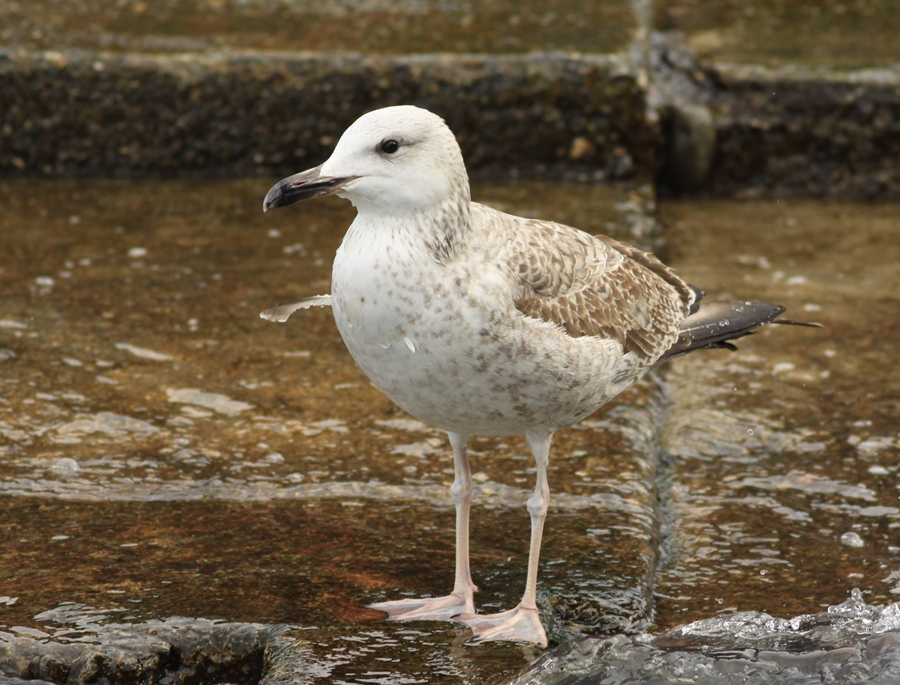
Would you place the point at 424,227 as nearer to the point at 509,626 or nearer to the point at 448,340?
the point at 448,340

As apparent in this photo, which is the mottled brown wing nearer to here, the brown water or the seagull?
the seagull

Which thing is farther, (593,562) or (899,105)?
(899,105)

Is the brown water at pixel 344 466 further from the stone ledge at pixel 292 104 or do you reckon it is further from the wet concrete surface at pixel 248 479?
the stone ledge at pixel 292 104

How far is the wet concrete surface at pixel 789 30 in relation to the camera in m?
6.24

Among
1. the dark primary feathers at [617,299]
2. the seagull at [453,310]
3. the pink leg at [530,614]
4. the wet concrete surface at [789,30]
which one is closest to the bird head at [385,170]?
the seagull at [453,310]

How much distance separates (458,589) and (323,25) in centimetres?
409

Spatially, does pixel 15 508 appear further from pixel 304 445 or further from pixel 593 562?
pixel 593 562

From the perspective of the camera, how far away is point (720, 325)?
145 inches

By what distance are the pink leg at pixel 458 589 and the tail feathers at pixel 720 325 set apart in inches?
28.7

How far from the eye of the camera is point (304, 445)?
3855 mm

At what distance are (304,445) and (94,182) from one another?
270cm

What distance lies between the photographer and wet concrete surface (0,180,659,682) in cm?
300

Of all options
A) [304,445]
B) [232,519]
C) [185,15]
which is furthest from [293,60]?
[232,519]

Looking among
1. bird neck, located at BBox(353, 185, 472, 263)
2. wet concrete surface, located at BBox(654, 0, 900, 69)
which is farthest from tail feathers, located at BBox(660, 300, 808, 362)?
wet concrete surface, located at BBox(654, 0, 900, 69)
